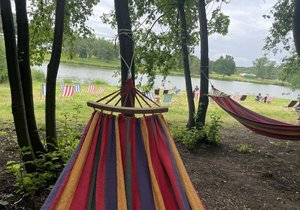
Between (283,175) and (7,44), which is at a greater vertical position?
(7,44)

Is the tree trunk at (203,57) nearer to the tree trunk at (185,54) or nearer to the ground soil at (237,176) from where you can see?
the tree trunk at (185,54)

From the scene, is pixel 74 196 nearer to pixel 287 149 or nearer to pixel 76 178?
pixel 76 178

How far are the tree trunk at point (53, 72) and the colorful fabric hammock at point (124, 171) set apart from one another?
3.71ft

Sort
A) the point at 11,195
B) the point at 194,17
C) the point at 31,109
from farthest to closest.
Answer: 1. the point at 194,17
2. the point at 31,109
3. the point at 11,195

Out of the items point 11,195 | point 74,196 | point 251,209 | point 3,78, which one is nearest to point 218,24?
point 251,209

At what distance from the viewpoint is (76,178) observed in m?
1.10

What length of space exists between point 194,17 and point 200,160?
8.68ft

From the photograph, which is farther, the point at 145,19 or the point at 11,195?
the point at 145,19

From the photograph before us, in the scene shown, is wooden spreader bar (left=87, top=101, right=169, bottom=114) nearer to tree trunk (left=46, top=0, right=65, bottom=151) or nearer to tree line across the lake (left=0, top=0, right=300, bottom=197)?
tree line across the lake (left=0, top=0, right=300, bottom=197)

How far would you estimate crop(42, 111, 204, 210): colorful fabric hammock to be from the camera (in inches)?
42.3

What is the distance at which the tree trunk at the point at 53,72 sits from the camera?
7.23 ft

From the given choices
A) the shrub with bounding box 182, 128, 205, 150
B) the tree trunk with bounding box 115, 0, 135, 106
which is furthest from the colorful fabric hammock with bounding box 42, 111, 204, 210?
the shrub with bounding box 182, 128, 205, 150

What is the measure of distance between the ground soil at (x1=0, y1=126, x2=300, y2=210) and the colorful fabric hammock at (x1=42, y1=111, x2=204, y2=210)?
0.93m

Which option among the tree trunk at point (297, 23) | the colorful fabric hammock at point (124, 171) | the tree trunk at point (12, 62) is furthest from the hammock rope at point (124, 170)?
the tree trunk at point (297, 23)
